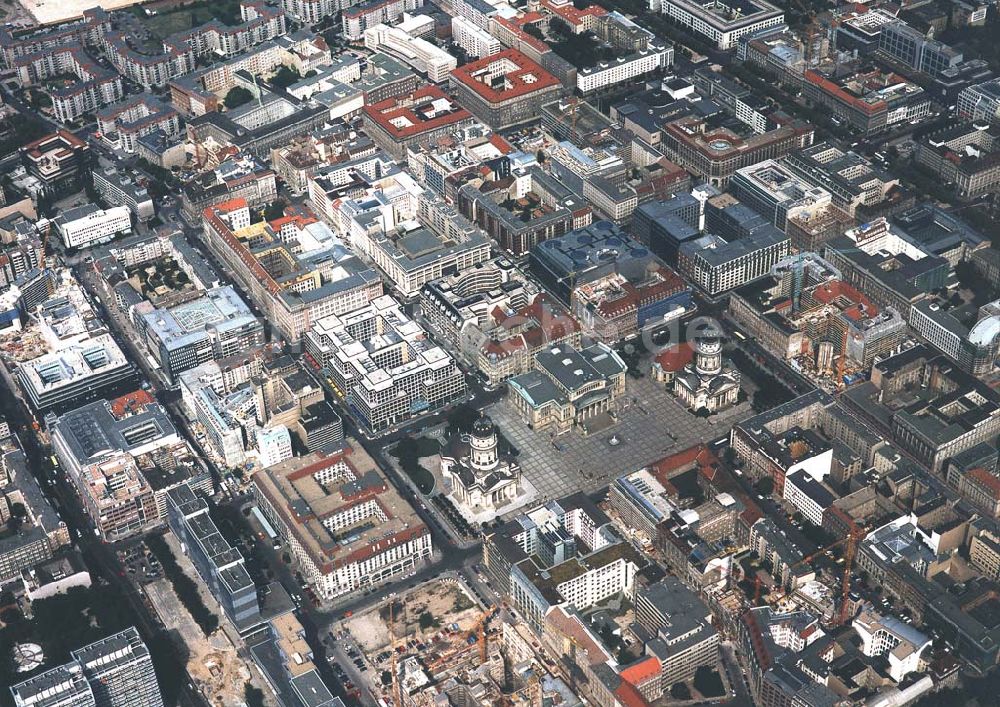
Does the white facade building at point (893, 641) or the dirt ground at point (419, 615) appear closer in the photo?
the white facade building at point (893, 641)

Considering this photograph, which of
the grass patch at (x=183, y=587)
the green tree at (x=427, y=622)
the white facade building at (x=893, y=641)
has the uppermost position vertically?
the white facade building at (x=893, y=641)

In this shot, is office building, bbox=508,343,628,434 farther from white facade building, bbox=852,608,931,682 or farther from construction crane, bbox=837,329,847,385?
white facade building, bbox=852,608,931,682

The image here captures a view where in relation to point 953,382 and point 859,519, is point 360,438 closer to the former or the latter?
point 859,519

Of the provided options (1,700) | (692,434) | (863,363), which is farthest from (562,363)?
(1,700)

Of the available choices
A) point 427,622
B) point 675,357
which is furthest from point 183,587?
point 675,357

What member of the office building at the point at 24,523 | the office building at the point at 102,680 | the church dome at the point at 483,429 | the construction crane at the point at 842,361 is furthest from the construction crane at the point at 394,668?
the construction crane at the point at 842,361

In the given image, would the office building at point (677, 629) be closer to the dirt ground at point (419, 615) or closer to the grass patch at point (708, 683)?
the grass patch at point (708, 683)
